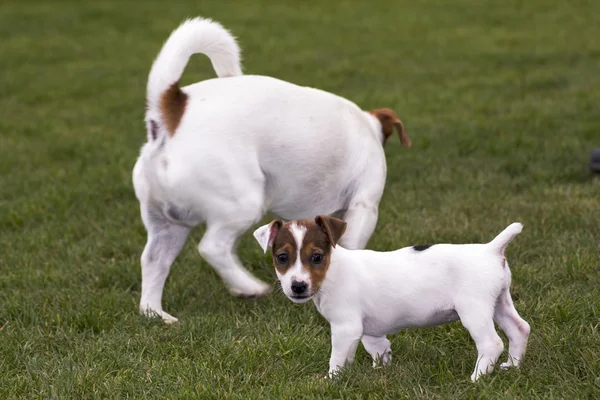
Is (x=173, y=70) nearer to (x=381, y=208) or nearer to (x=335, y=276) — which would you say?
(x=335, y=276)

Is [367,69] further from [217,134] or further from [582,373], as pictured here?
[582,373]

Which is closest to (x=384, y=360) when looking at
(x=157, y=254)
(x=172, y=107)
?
(x=157, y=254)

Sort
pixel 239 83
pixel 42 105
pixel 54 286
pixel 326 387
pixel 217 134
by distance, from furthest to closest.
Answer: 1. pixel 42 105
2. pixel 54 286
3. pixel 239 83
4. pixel 217 134
5. pixel 326 387

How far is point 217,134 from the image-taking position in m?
5.18

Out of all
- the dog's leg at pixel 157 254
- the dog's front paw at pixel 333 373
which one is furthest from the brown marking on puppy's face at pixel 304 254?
the dog's leg at pixel 157 254

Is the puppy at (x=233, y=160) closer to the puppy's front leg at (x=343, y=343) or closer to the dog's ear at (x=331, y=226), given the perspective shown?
the dog's ear at (x=331, y=226)

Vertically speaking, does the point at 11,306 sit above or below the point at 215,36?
below

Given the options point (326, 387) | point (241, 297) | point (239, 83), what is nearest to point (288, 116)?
point (239, 83)

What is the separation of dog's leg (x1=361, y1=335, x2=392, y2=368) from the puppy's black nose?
1.77ft

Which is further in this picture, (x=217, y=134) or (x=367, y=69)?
(x=367, y=69)

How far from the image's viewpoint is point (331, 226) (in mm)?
4258

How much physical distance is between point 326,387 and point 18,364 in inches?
68.1

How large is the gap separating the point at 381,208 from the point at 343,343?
339cm

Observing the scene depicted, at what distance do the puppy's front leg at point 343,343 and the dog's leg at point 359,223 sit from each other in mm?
1207
